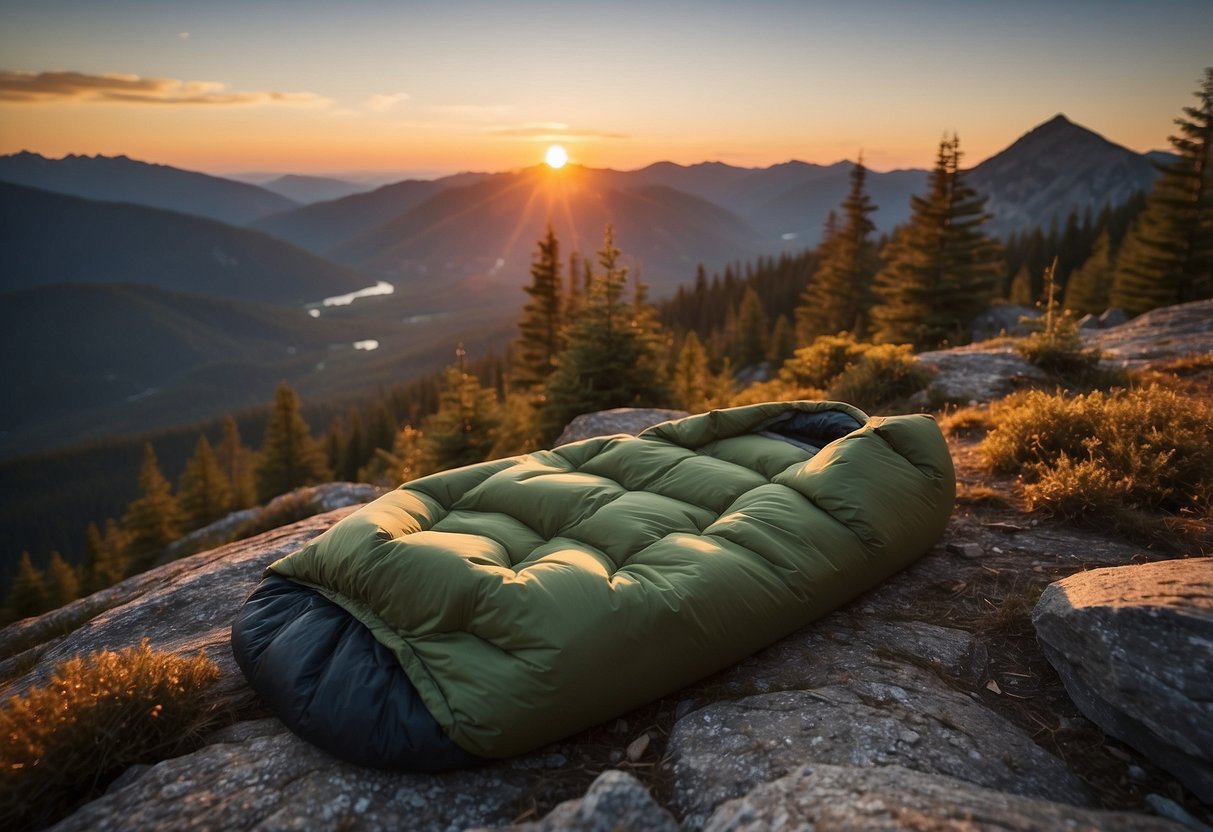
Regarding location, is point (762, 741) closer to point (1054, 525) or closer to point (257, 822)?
point (257, 822)

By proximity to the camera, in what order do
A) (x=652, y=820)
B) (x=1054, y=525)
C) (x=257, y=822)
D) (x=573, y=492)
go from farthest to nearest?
(x=1054, y=525) < (x=573, y=492) < (x=257, y=822) < (x=652, y=820)

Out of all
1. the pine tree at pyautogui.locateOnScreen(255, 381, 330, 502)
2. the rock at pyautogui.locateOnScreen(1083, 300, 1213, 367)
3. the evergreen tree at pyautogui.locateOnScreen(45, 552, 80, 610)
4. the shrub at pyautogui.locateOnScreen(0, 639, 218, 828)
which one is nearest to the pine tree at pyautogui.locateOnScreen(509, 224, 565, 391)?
the pine tree at pyautogui.locateOnScreen(255, 381, 330, 502)

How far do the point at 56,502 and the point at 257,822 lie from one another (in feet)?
495

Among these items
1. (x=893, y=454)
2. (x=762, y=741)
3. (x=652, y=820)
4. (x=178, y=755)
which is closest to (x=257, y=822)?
(x=178, y=755)

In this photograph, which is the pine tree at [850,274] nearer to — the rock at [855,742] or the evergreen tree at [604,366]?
the evergreen tree at [604,366]

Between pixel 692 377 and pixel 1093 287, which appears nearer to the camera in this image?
pixel 692 377

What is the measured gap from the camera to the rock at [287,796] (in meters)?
2.30

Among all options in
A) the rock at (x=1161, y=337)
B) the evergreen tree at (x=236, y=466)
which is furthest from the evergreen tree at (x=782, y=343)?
the evergreen tree at (x=236, y=466)

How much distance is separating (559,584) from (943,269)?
28760 millimetres

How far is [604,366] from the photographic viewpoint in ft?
44.9

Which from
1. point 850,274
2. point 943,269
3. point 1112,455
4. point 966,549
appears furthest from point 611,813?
point 850,274

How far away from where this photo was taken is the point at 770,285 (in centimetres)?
7950

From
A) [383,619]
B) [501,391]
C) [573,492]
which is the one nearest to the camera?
[383,619]

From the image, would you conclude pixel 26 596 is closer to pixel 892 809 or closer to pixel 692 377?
pixel 692 377
